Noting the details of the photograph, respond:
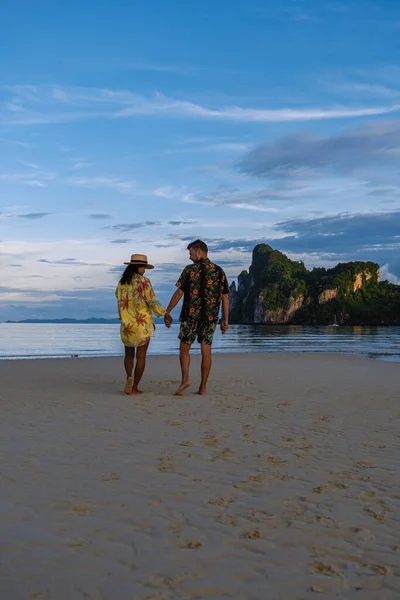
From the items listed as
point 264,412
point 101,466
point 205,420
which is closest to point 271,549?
point 101,466

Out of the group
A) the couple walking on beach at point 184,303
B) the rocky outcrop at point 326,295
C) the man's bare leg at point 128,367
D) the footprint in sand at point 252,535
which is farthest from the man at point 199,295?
the rocky outcrop at point 326,295

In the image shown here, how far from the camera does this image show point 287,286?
155625 millimetres

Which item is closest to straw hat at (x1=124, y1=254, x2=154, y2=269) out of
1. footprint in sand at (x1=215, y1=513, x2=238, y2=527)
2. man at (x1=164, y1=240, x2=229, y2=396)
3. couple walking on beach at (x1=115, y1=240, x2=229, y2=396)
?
couple walking on beach at (x1=115, y1=240, x2=229, y2=396)

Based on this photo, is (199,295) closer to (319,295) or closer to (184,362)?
(184,362)

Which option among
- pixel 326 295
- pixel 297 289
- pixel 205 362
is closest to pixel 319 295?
pixel 326 295

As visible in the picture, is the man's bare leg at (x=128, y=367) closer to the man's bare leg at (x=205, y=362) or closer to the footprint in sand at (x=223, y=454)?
the man's bare leg at (x=205, y=362)

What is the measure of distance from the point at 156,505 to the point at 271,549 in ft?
2.88

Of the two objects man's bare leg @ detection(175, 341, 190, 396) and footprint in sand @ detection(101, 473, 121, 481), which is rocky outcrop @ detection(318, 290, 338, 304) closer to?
man's bare leg @ detection(175, 341, 190, 396)

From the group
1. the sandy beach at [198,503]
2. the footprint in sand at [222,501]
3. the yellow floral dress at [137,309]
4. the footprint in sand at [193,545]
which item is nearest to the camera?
the sandy beach at [198,503]

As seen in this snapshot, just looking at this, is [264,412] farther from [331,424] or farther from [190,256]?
[190,256]

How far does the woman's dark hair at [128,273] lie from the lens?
833 cm

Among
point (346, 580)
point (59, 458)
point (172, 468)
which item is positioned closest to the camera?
point (346, 580)

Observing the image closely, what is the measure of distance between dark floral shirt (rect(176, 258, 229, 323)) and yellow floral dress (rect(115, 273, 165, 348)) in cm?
48

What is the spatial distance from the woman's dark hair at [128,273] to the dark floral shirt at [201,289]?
0.73 metres
